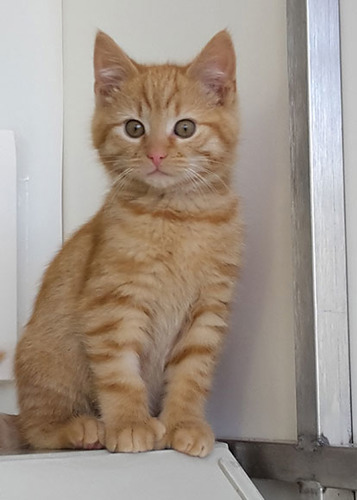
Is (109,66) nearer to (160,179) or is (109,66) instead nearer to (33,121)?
(160,179)

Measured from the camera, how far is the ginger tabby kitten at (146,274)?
138 cm

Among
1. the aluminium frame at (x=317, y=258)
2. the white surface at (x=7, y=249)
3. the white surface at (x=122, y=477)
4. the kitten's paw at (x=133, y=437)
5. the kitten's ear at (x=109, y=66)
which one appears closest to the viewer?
the white surface at (x=122, y=477)

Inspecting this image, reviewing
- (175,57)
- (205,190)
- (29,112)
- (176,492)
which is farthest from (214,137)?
(29,112)

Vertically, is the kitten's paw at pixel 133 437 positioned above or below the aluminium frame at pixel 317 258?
below

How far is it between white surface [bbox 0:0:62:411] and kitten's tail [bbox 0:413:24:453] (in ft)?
1.67

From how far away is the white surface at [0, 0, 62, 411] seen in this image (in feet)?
6.95

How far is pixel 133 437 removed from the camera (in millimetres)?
1250

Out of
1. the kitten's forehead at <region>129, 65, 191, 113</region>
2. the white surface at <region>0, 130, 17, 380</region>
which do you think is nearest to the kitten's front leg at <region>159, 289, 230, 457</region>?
the kitten's forehead at <region>129, 65, 191, 113</region>

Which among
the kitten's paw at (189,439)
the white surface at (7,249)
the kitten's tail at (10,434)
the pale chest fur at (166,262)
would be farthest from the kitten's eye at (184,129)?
the white surface at (7,249)

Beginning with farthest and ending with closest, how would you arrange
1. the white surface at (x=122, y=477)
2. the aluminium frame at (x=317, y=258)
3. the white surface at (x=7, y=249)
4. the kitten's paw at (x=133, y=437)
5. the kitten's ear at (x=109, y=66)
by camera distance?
1. the white surface at (x=7, y=249)
2. the kitten's ear at (x=109, y=66)
3. the aluminium frame at (x=317, y=258)
4. the kitten's paw at (x=133, y=437)
5. the white surface at (x=122, y=477)

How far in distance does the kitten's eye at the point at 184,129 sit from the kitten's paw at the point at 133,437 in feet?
1.58

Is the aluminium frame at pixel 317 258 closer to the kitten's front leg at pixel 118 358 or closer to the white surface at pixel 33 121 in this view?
the kitten's front leg at pixel 118 358

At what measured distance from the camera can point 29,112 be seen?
2.15 m

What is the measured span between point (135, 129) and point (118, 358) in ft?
1.29
